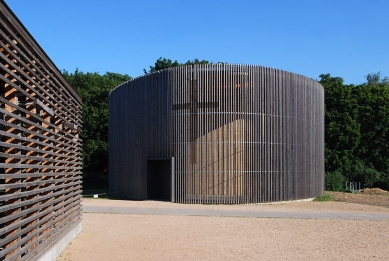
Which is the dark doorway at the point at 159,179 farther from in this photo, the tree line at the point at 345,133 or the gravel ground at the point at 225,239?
the tree line at the point at 345,133

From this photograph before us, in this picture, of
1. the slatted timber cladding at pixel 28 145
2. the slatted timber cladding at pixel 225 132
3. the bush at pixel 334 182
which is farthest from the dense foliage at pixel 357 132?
the slatted timber cladding at pixel 28 145

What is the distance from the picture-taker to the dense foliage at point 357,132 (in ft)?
133

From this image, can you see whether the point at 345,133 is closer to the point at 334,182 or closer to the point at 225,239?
the point at 334,182

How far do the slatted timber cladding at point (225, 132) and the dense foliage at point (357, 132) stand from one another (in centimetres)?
1670

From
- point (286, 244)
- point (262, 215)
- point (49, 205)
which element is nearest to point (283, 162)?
point (262, 215)

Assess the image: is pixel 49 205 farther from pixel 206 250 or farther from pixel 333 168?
pixel 333 168

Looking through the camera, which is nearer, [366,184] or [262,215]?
[262,215]

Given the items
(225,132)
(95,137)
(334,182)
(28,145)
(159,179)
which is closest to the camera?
(28,145)

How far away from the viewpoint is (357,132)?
Result: 4116 cm

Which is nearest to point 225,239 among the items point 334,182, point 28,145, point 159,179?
point 28,145

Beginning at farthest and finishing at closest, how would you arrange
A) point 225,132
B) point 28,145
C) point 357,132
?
point 357,132 < point 225,132 < point 28,145

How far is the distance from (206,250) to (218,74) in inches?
562

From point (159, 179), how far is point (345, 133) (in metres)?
23.1

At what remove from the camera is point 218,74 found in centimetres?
2289
